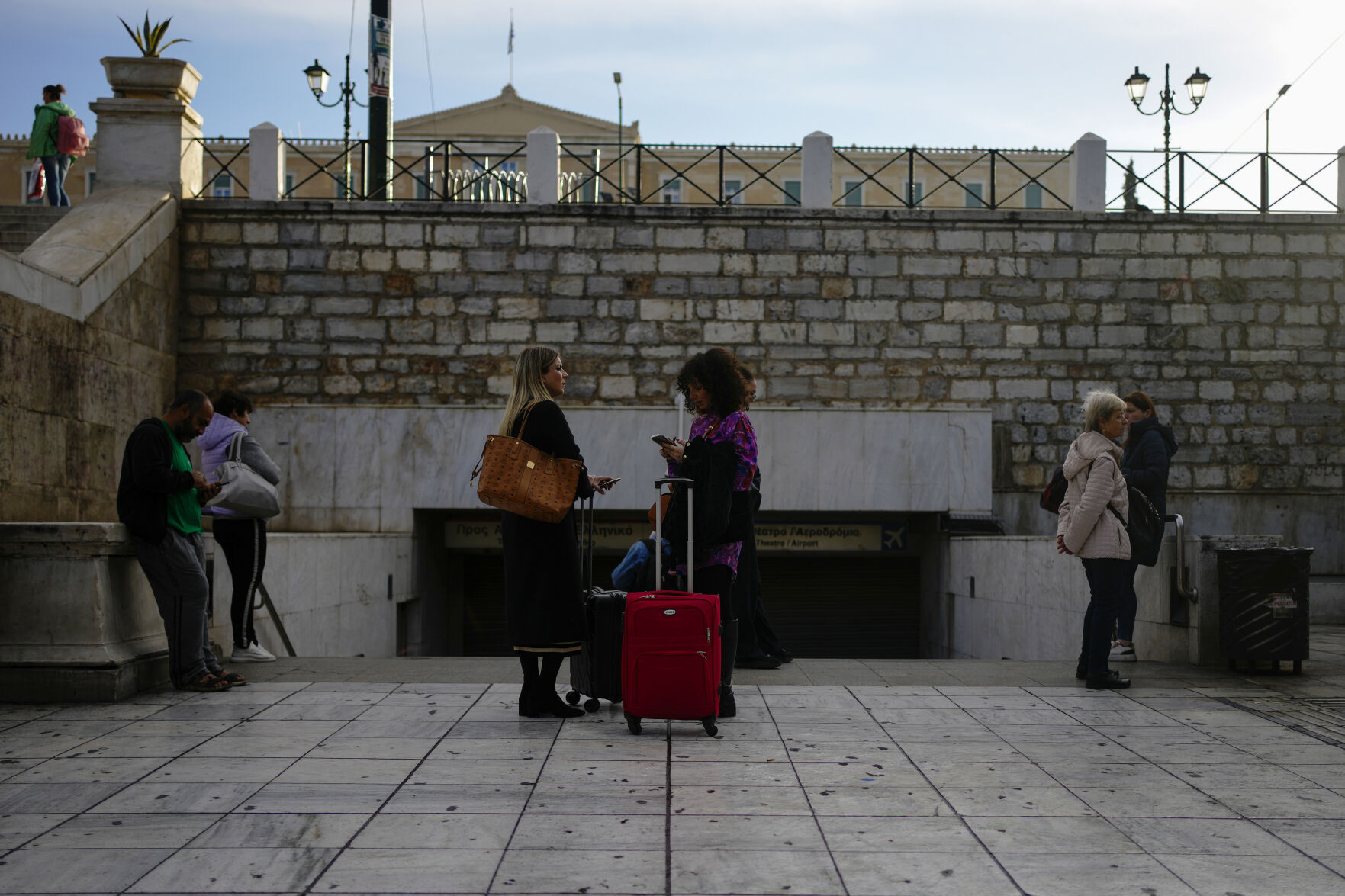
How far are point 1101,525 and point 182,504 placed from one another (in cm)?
525

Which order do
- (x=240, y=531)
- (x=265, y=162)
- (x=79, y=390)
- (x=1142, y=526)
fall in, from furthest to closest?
1. (x=265, y=162)
2. (x=79, y=390)
3. (x=240, y=531)
4. (x=1142, y=526)

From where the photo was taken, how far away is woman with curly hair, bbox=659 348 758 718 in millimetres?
5691

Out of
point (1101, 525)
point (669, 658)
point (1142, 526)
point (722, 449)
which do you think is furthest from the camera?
point (1142, 526)

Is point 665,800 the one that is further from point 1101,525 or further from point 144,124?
point 144,124

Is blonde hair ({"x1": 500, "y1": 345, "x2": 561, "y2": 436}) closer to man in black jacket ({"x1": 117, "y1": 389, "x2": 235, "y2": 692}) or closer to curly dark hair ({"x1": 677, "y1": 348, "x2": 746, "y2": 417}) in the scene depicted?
curly dark hair ({"x1": 677, "y1": 348, "x2": 746, "y2": 417})

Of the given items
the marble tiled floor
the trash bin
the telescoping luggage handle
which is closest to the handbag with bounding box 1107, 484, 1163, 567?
the trash bin

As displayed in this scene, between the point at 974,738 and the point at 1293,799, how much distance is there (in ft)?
4.65

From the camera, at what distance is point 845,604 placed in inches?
615

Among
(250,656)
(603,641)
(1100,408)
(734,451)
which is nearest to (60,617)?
(250,656)

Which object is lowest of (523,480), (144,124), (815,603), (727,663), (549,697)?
(815,603)

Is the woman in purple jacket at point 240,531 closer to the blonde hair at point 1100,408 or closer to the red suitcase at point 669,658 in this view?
the red suitcase at point 669,658

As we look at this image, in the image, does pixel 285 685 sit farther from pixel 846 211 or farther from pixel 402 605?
pixel 846 211

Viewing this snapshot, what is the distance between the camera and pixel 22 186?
4697 centimetres

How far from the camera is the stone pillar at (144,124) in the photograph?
13.5 metres
